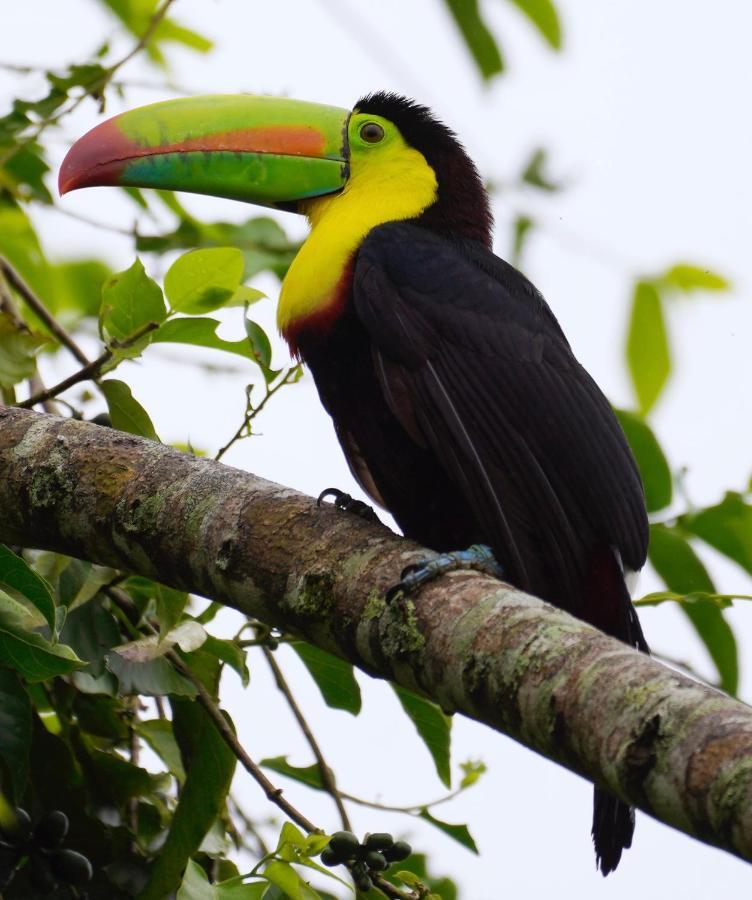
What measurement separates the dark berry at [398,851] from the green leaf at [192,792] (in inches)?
12.5

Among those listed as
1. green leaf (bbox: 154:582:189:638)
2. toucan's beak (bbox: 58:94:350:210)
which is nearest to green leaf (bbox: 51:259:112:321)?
toucan's beak (bbox: 58:94:350:210)

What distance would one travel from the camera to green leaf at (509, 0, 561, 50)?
1808 mm

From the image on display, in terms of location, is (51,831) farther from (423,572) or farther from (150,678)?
(423,572)

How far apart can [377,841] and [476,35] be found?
4.61 ft

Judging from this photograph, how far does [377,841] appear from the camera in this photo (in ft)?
7.61

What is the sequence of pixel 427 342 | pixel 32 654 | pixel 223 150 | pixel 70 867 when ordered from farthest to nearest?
1. pixel 223 150
2. pixel 427 342
3. pixel 70 867
4. pixel 32 654

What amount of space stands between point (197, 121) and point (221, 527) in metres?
1.65

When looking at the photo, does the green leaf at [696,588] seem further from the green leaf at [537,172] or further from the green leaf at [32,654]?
the green leaf at [32,654]

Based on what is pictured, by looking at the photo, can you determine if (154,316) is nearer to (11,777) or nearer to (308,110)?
(11,777)

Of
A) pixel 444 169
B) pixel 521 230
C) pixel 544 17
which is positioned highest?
pixel 444 169

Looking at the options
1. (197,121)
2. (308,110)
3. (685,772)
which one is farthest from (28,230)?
(685,772)

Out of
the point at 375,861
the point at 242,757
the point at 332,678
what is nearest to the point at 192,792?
the point at 242,757

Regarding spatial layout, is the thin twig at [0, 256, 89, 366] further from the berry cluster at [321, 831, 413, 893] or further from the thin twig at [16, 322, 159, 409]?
the berry cluster at [321, 831, 413, 893]

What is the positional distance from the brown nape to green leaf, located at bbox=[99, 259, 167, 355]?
41.7 inches
